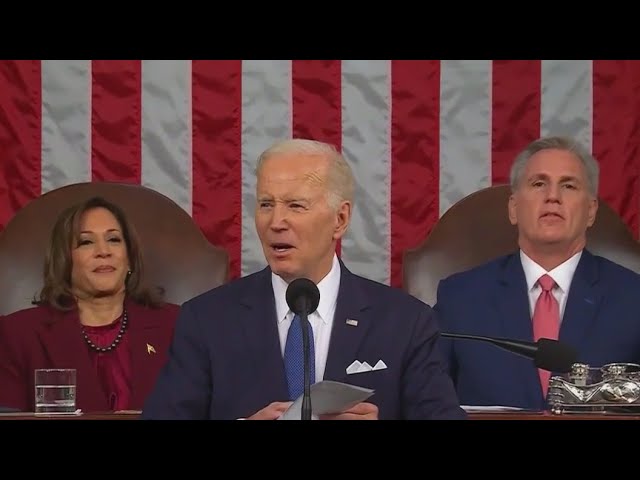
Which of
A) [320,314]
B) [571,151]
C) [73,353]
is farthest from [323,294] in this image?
[571,151]

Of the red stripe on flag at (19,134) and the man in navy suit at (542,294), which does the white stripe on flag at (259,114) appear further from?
the man in navy suit at (542,294)

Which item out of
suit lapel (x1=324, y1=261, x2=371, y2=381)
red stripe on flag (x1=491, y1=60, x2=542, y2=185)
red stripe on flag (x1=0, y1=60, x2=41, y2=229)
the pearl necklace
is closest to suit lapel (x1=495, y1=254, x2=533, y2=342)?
suit lapel (x1=324, y1=261, x2=371, y2=381)

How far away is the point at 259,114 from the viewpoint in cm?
489

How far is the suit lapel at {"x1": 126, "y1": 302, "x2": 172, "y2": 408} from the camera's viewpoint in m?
4.09

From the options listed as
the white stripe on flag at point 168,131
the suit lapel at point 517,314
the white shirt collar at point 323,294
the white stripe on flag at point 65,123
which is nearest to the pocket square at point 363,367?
the white shirt collar at point 323,294

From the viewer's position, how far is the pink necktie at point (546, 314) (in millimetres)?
4074

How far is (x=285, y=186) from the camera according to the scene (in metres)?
3.56

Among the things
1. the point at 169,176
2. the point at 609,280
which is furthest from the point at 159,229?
the point at 609,280

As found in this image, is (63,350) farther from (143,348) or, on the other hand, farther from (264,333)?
(264,333)

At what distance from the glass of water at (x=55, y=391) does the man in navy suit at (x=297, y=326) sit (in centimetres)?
22

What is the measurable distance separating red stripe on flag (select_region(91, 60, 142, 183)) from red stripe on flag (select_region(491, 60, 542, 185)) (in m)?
1.22

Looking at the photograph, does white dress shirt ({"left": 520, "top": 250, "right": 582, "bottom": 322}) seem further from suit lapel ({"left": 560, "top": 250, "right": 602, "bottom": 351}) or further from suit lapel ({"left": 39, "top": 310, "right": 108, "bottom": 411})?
suit lapel ({"left": 39, "top": 310, "right": 108, "bottom": 411})

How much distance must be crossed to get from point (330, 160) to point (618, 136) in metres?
1.67

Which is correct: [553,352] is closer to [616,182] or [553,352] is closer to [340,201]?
[340,201]
